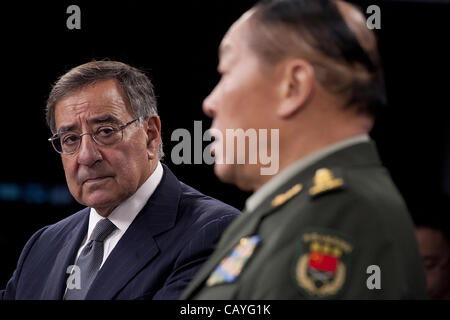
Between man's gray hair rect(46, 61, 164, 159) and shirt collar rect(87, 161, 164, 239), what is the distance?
0.25 metres

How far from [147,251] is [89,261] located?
222 mm

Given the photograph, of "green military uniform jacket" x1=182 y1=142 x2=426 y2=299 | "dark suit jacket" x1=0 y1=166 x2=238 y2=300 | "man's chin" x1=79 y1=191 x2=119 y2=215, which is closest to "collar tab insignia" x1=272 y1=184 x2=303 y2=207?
"green military uniform jacket" x1=182 y1=142 x2=426 y2=299

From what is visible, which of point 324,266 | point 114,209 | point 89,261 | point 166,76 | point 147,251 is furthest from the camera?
point 166,76

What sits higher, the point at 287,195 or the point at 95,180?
the point at 287,195

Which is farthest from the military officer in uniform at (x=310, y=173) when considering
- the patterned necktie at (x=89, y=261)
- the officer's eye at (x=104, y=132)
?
the officer's eye at (x=104, y=132)

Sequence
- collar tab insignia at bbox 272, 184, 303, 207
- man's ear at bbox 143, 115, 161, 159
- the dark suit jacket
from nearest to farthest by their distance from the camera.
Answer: collar tab insignia at bbox 272, 184, 303, 207, the dark suit jacket, man's ear at bbox 143, 115, 161, 159

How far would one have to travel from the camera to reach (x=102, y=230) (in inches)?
84.4

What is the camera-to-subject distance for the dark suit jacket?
191cm

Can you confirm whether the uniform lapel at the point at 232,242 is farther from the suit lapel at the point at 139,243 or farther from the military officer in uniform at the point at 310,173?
the suit lapel at the point at 139,243

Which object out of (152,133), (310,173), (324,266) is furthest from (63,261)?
(324,266)

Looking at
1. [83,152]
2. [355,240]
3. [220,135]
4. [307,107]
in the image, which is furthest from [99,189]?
[355,240]

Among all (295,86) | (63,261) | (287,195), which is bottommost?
(63,261)

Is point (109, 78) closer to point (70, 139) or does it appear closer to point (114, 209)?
point (70, 139)

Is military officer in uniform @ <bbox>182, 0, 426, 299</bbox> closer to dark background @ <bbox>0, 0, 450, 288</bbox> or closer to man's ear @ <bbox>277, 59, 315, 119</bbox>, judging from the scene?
man's ear @ <bbox>277, 59, 315, 119</bbox>
